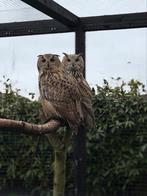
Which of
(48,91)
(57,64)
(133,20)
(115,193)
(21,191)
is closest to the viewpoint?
(48,91)

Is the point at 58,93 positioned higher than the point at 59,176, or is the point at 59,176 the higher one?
the point at 58,93

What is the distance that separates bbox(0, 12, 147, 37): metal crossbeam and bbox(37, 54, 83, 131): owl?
1.21 meters

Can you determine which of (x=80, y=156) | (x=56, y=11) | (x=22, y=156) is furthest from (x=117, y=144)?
(x=56, y=11)

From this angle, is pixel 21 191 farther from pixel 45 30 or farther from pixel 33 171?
pixel 45 30

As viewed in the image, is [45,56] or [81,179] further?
[81,179]

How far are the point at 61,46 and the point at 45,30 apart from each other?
15 cm

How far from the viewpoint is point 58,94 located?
2.68m

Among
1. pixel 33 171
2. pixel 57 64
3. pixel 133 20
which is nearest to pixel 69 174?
pixel 33 171

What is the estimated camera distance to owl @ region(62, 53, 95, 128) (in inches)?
125

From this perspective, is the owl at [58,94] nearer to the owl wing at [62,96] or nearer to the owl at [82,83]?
the owl wing at [62,96]

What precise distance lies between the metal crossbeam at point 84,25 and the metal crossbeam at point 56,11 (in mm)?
76

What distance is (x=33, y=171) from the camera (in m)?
4.85

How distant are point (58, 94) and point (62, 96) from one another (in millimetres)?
20

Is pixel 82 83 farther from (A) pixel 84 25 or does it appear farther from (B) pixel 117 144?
(B) pixel 117 144
